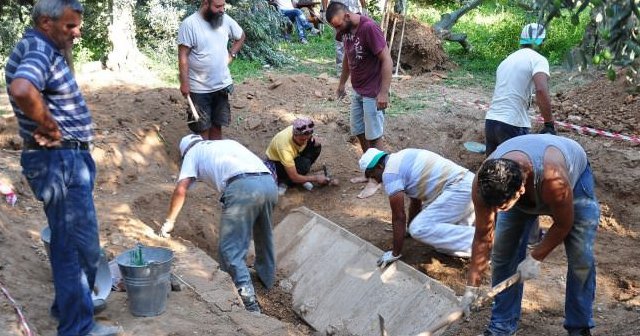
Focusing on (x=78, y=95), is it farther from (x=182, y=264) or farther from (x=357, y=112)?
(x=357, y=112)

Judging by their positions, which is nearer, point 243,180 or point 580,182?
point 580,182

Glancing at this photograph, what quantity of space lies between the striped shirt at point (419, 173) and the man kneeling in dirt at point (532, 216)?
1.19 m

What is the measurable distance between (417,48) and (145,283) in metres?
8.34

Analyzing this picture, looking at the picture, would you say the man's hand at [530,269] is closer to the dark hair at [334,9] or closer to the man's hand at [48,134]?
the man's hand at [48,134]

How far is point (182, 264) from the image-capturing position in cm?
513

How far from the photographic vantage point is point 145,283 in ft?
13.2

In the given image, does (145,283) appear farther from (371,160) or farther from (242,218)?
(371,160)

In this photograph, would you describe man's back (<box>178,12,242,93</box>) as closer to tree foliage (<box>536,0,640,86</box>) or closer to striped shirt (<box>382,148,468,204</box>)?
striped shirt (<box>382,148,468,204</box>)

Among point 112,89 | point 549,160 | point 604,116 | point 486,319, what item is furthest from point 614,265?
point 112,89

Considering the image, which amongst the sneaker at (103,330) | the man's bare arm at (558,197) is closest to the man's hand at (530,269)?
the man's bare arm at (558,197)

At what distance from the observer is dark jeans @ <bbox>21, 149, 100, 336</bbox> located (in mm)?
3385

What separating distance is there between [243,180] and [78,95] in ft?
5.69

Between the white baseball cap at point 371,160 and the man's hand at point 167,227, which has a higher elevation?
the white baseball cap at point 371,160

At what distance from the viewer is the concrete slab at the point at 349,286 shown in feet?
15.8
